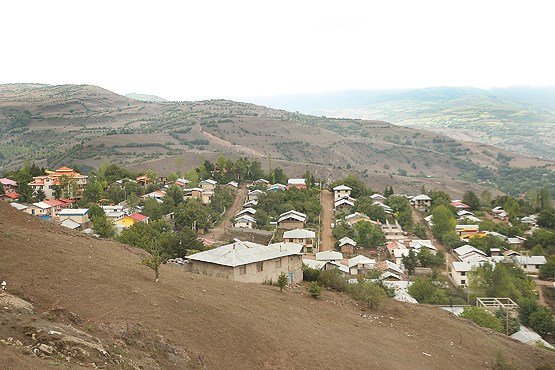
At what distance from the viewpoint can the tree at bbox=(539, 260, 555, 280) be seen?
41062 millimetres

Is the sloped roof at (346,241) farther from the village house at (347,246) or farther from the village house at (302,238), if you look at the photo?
the village house at (302,238)

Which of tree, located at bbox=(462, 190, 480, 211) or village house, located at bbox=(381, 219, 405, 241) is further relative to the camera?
tree, located at bbox=(462, 190, 480, 211)

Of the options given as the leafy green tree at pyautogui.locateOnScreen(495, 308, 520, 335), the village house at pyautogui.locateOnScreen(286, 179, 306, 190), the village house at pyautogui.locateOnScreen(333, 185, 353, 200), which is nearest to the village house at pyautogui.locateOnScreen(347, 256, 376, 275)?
the leafy green tree at pyautogui.locateOnScreen(495, 308, 520, 335)

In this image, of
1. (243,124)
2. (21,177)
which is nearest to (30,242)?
(21,177)

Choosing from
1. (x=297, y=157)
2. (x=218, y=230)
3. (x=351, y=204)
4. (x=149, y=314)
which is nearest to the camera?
(x=149, y=314)

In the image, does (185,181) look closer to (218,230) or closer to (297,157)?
(218,230)

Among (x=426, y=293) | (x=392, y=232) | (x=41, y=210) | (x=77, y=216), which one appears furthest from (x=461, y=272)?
(x=41, y=210)

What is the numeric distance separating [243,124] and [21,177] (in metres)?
87.9

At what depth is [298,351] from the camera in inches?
514

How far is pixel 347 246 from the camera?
44.2 metres

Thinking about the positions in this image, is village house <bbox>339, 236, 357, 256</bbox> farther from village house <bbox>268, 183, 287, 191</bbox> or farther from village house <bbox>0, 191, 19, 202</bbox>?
village house <bbox>0, 191, 19, 202</bbox>

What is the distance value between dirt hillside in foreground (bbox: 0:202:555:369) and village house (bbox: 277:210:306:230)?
2752cm

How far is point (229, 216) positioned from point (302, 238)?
1105 cm

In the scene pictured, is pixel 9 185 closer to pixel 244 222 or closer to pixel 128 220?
pixel 128 220
